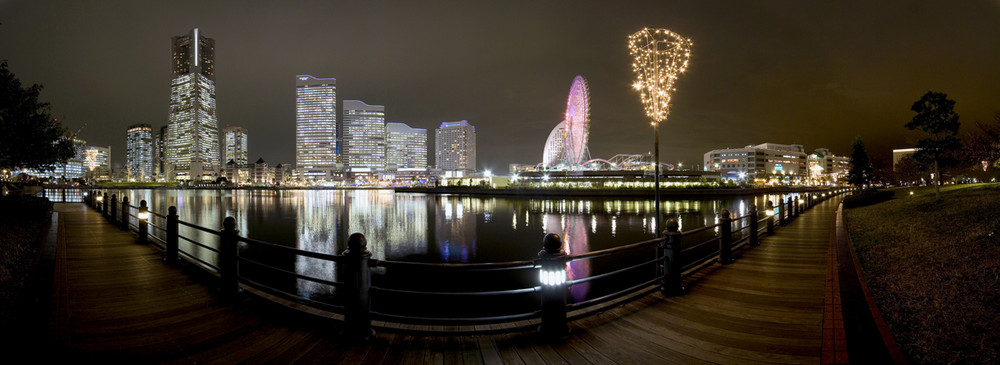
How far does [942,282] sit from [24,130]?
30946 millimetres

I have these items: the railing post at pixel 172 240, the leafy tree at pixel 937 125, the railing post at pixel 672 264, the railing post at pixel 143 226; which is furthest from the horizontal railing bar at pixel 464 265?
the leafy tree at pixel 937 125

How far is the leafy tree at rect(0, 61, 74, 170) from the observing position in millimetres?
15109

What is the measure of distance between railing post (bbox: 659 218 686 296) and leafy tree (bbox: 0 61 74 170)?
22899 mm

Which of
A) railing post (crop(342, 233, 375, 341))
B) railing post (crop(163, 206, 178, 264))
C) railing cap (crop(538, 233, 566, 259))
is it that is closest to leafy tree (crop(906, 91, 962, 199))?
railing cap (crop(538, 233, 566, 259))

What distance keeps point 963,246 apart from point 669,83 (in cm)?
737

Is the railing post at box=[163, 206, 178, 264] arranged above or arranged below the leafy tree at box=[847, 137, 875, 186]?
below

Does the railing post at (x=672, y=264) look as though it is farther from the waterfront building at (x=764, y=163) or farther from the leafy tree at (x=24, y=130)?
the waterfront building at (x=764, y=163)

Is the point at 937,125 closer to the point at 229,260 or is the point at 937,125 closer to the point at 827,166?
the point at 229,260

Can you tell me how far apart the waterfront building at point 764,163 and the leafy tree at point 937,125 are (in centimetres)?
13078

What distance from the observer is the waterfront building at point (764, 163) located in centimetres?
14375

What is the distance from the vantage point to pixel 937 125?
2227 cm

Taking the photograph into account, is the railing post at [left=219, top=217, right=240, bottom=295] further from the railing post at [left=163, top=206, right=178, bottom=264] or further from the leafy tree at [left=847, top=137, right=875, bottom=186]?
the leafy tree at [left=847, top=137, right=875, bottom=186]

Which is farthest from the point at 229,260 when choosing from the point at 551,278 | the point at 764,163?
the point at 764,163

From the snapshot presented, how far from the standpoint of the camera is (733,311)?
583 centimetres
